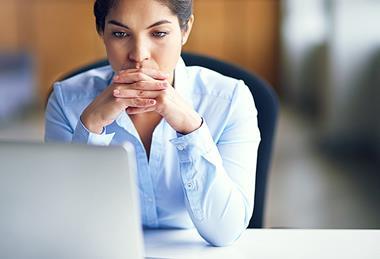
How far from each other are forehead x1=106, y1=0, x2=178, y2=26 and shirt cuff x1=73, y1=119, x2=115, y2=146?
20 cm

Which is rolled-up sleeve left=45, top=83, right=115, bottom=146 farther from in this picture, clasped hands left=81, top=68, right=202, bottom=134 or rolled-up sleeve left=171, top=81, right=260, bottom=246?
rolled-up sleeve left=171, top=81, right=260, bottom=246

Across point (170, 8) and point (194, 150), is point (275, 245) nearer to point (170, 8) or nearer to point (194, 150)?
point (194, 150)

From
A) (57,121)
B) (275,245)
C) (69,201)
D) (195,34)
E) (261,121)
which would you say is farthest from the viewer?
(195,34)

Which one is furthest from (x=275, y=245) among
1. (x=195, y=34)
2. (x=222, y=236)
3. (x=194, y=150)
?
(x=195, y=34)

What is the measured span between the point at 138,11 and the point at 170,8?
65mm

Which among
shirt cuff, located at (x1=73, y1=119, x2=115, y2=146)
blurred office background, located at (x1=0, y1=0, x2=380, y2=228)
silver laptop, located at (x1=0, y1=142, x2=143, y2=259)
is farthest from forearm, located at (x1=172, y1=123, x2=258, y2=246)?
blurred office background, located at (x1=0, y1=0, x2=380, y2=228)

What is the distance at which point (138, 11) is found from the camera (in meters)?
1.20

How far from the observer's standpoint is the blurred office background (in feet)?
13.3

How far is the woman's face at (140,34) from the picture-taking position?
1198 mm

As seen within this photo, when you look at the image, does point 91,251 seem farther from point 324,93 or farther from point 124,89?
point 324,93

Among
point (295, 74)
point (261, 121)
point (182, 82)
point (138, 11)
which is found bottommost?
point (295, 74)

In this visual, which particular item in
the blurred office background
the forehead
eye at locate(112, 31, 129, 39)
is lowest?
the blurred office background

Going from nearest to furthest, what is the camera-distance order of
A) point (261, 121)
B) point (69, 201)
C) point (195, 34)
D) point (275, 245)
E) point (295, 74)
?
point (69, 201) → point (275, 245) → point (261, 121) → point (295, 74) → point (195, 34)

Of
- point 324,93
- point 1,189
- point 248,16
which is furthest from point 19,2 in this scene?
point 1,189
